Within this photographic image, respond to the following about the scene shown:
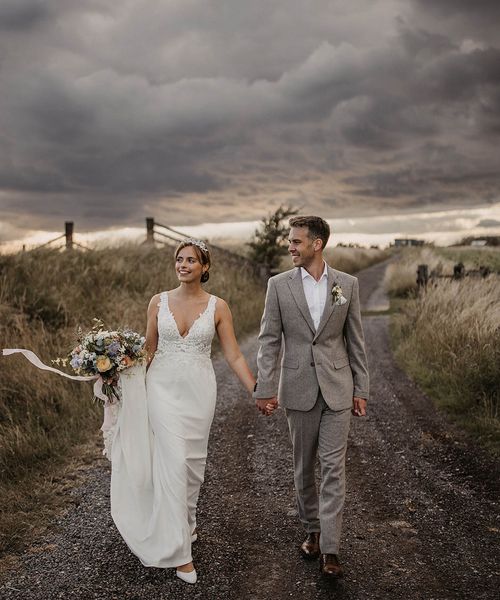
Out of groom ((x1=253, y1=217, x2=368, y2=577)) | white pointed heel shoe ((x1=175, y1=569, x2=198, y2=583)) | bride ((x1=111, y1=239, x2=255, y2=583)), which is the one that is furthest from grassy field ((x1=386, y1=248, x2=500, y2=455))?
white pointed heel shoe ((x1=175, y1=569, x2=198, y2=583))

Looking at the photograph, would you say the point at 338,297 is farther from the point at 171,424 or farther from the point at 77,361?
the point at 77,361

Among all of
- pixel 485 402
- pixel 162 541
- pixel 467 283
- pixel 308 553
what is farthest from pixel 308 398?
pixel 467 283

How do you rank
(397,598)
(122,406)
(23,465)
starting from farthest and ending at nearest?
(23,465) < (122,406) < (397,598)

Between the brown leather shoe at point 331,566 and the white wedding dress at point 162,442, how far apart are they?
906 millimetres

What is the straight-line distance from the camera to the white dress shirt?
4019mm

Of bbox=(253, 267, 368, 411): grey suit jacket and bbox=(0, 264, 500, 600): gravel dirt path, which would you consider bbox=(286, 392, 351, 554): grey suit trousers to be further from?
bbox=(0, 264, 500, 600): gravel dirt path

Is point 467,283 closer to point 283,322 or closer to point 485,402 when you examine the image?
point 485,402

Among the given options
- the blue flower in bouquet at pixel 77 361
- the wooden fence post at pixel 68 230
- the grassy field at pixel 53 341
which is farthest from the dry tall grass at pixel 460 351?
the wooden fence post at pixel 68 230

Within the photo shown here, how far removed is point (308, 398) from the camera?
3.95 metres

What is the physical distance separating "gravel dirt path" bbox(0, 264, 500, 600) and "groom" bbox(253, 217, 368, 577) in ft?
1.19

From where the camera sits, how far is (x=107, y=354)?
4.06m

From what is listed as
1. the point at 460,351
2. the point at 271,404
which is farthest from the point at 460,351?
the point at 271,404

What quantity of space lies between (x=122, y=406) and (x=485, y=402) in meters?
4.81

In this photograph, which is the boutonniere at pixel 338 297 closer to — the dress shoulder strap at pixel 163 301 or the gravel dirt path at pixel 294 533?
the dress shoulder strap at pixel 163 301
